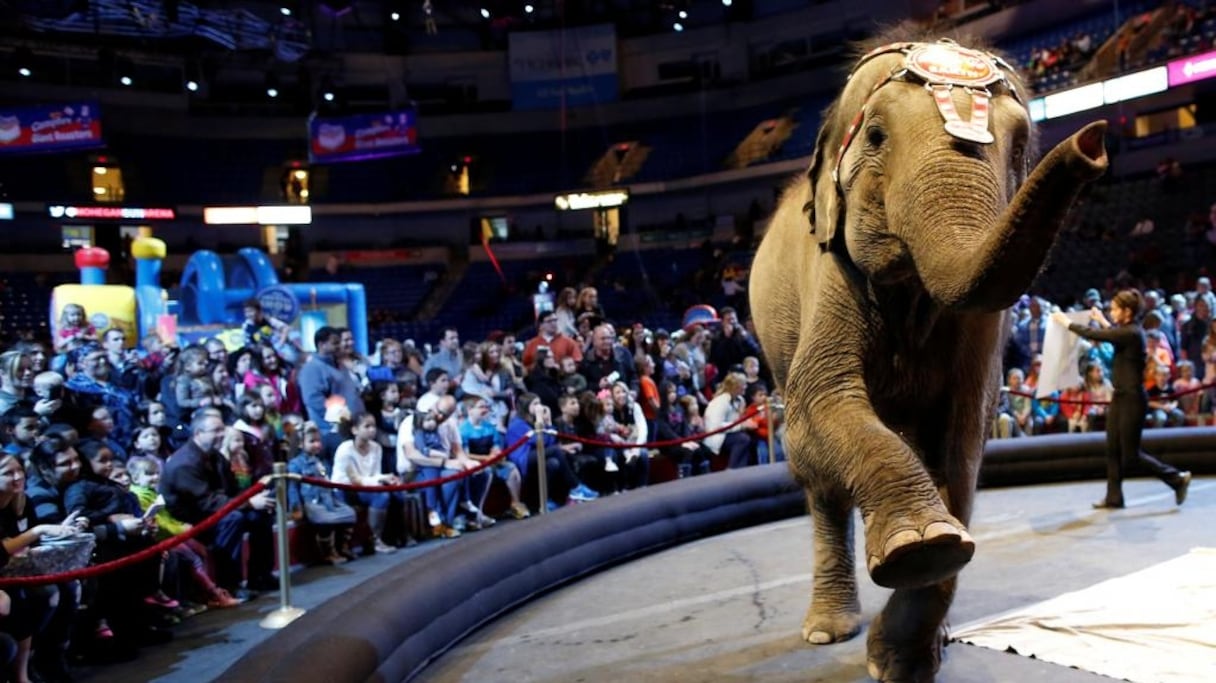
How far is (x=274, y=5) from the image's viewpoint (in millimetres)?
32938

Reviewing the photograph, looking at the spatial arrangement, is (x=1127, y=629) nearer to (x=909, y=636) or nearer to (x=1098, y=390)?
(x=909, y=636)

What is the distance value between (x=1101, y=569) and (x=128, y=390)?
7.42m

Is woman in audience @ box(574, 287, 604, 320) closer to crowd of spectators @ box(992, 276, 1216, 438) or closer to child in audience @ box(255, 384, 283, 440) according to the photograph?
child in audience @ box(255, 384, 283, 440)

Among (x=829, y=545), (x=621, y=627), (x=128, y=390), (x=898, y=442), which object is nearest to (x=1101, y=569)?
(x=829, y=545)

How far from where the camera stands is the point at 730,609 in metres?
5.04

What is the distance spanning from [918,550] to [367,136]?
1102 inches

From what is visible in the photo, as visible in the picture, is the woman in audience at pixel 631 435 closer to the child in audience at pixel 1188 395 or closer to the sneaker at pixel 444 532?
the sneaker at pixel 444 532

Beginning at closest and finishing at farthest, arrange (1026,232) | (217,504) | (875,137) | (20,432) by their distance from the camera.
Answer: (1026,232), (875,137), (20,432), (217,504)

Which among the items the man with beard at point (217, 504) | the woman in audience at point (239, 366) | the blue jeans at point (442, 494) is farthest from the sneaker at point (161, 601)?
the woman in audience at point (239, 366)

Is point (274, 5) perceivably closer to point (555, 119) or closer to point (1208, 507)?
point (555, 119)

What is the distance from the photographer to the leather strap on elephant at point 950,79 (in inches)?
110

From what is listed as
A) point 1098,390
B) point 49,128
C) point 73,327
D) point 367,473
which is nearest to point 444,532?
point 367,473

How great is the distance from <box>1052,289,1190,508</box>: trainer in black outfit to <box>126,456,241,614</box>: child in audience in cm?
596

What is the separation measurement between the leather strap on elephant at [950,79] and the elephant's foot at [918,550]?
3.55ft
